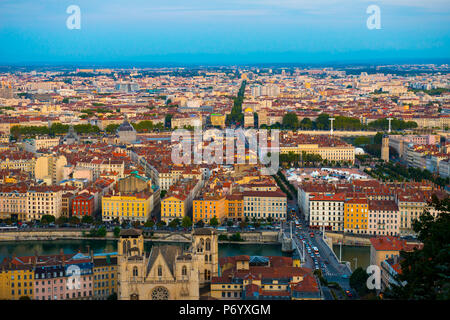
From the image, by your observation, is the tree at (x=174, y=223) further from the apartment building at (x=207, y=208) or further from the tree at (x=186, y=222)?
the apartment building at (x=207, y=208)

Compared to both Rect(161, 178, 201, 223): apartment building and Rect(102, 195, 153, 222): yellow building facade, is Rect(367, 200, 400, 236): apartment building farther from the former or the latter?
Rect(102, 195, 153, 222): yellow building facade

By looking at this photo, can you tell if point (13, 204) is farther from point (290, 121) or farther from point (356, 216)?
point (290, 121)

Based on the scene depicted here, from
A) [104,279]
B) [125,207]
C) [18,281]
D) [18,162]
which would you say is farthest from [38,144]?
[104,279]

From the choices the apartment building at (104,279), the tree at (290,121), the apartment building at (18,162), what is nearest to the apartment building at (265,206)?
the apartment building at (104,279)

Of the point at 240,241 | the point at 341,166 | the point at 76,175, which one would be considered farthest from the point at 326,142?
the point at 240,241

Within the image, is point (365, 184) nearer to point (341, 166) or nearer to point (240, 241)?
point (240, 241)
